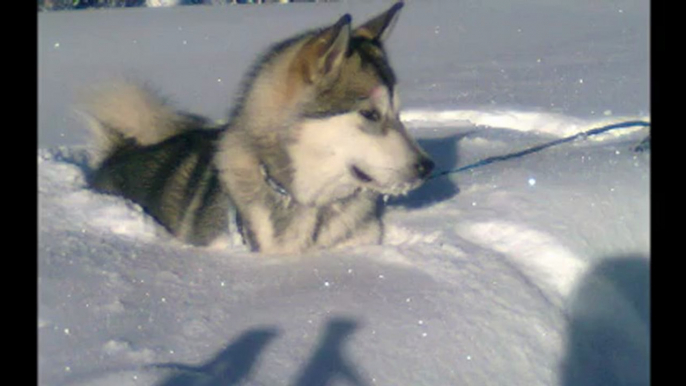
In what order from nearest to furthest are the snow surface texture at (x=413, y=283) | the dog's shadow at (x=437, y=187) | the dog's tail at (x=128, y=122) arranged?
the snow surface texture at (x=413, y=283) → the dog's shadow at (x=437, y=187) → the dog's tail at (x=128, y=122)

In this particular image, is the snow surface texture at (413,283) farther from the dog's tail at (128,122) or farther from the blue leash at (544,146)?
the dog's tail at (128,122)

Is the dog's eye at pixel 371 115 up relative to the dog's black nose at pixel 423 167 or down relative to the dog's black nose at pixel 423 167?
up

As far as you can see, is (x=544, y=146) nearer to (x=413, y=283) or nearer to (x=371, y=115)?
(x=371, y=115)

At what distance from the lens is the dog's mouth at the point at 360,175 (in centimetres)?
223

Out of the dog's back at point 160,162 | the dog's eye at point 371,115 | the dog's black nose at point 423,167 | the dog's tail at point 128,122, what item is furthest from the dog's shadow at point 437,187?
the dog's tail at point 128,122

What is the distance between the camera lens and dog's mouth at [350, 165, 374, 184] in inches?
87.8

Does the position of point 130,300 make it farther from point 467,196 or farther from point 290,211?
point 467,196

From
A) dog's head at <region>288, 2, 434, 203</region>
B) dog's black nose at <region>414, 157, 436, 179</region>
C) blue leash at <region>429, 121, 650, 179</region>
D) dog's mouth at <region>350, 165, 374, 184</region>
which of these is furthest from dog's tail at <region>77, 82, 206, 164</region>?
blue leash at <region>429, 121, 650, 179</region>

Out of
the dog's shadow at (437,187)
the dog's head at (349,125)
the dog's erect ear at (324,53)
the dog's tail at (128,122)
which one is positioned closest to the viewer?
the dog's erect ear at (324,53)

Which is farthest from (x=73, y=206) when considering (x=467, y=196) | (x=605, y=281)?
(x=605, y=281)

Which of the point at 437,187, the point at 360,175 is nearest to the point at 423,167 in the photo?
the point at 360,175

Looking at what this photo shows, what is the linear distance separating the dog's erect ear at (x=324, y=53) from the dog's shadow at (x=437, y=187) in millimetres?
1002

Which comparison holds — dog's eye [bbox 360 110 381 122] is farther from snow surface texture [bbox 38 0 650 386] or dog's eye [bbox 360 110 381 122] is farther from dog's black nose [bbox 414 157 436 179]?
snow surface texture [bbox 38 0 650 386]

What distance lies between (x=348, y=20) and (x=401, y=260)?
0.92m
